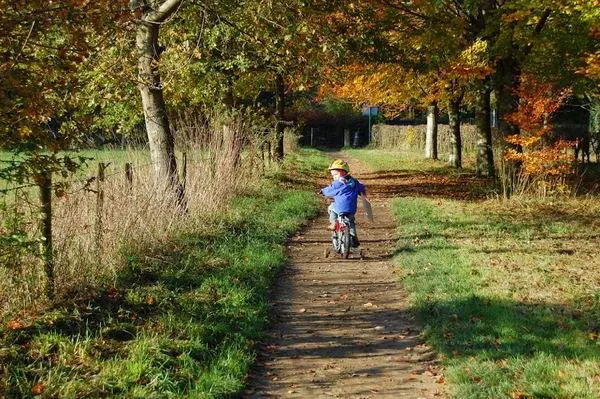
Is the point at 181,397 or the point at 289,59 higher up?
the point at 289,59

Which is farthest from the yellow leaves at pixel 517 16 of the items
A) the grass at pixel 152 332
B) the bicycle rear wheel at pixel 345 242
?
the grass at pixel 152 332

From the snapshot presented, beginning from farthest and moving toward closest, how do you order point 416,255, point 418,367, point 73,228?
point 416,255
point 73,228
point 418,367

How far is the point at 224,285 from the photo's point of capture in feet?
25.5

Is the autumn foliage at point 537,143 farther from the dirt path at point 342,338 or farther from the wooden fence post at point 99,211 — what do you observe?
the wooden fence post at point 99,211

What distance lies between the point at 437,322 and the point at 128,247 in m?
3.88

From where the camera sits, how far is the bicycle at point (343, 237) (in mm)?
10438

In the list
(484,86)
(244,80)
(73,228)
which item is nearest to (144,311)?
(73,228)

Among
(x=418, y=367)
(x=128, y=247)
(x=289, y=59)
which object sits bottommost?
(x=418, y=367)

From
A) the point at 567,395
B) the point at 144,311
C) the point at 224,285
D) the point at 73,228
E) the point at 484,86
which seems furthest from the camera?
the point at 484,86

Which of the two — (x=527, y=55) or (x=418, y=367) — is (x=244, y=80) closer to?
(x=527, y=55)

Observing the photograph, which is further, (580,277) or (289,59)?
(289,59)

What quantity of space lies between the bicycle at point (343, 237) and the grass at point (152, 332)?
1.36 meters

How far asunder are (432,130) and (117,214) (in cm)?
2622

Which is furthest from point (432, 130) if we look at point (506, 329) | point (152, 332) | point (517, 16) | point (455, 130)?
point (152, 332)
